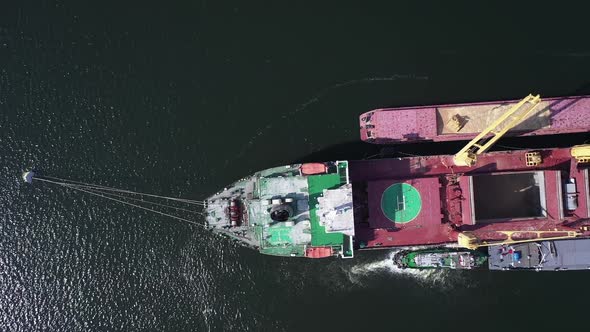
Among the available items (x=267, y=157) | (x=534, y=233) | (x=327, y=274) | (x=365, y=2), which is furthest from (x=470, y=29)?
(x=327, y=274)

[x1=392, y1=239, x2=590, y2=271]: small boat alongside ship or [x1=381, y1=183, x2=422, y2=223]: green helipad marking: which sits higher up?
[x1=381, y1=183, x2=422, y2=223]: green helipad marking

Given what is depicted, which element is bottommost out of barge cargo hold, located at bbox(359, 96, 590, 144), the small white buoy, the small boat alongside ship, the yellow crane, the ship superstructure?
the small boat alongside ship

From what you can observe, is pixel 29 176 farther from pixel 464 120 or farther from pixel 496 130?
pixel 496 130

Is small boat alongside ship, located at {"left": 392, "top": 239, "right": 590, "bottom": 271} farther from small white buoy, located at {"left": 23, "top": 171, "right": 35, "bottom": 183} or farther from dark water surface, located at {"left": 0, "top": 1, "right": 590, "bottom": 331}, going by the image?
small white buoy, located at {"left": 23, "top": 171, "right": 35, "bottom": 183}

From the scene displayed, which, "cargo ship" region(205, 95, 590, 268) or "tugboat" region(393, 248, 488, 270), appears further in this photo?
"tugboat" region(393, 248, 488, 270)

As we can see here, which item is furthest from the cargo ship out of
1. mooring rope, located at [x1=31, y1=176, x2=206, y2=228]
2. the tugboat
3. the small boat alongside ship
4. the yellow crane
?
mooring rope, located at [x1=31, y1=176, x2=206, y2=228]

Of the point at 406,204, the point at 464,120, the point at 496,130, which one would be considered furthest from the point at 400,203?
the point at 496,130
